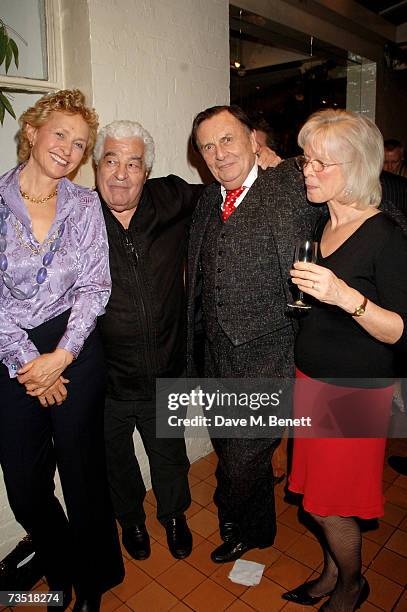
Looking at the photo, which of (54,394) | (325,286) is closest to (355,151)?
(325,286)

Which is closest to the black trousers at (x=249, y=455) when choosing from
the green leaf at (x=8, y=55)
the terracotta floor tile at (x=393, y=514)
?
the terracotta floor tile at (x=393, y=514)

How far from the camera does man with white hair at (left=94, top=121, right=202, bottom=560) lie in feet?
6.75

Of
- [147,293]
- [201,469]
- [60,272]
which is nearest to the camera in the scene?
[60,272]

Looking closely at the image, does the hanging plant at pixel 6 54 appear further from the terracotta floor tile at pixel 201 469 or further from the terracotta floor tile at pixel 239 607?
the terracotta floor tile at pixel 239 607

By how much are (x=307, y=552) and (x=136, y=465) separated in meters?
0.94

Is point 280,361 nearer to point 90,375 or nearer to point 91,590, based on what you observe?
point 90,375

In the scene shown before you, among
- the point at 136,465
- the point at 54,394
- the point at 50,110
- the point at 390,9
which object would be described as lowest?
the point at 136,465

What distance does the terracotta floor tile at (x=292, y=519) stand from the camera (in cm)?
247

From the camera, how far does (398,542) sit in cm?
233

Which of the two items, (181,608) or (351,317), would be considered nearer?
(351,317)

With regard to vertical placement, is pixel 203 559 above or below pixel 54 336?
below

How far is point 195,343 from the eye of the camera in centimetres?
232

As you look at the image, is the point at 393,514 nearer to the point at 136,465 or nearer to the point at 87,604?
the point at 136,465

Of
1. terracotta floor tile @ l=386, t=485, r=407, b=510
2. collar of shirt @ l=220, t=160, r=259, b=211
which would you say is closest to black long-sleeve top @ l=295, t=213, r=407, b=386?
collar of shirt @ l=220, t=160, r=259, b=211
